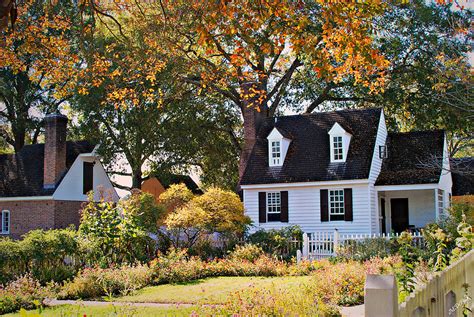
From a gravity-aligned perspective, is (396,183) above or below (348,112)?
below

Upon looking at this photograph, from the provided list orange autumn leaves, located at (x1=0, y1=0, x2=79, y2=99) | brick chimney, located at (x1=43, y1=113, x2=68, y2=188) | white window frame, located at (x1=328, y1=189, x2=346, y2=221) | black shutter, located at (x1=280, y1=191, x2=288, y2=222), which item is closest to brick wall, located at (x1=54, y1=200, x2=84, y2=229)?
brick chimney, located at (x1=43, y1=113, x2=68, y2=188)

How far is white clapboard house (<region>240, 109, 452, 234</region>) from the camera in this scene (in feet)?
96.6

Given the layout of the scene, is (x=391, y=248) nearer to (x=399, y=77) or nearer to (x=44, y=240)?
(x=44, y=240)

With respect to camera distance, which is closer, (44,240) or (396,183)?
(44,240)

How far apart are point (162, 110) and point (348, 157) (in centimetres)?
1364

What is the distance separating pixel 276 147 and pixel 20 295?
19.6 metres

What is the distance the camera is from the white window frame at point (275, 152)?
3222 cm

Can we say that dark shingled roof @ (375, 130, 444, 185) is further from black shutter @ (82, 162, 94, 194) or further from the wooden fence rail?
the wooden fence rail

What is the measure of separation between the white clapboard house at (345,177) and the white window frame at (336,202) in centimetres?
→ 5

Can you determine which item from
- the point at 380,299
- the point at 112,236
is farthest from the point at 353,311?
the point at 112,236

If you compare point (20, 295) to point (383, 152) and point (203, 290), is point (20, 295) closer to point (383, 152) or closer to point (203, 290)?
point (203, 290)

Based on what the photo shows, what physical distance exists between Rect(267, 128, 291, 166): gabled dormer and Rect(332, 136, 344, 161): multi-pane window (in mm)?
2897

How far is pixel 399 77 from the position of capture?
118 feet

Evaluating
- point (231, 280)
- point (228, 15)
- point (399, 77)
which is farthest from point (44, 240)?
point (399, 77)
